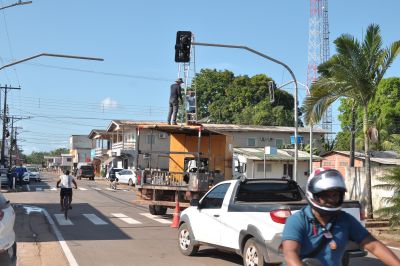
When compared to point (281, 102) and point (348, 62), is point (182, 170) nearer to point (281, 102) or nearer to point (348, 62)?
point (348, 62)

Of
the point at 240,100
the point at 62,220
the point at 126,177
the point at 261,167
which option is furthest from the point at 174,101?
the point at 240,100

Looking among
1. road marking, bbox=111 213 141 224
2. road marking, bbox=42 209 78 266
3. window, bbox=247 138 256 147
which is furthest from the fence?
window, bbox=247 138 256 147

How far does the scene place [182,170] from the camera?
19469 millimetres

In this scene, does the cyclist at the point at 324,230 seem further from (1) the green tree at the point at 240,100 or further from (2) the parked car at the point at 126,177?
(1) the green tree at the point at 240,100

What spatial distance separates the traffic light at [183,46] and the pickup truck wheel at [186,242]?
993 centimetres

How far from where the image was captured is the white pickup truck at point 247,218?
325 inches

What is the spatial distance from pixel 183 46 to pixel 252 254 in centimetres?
1234

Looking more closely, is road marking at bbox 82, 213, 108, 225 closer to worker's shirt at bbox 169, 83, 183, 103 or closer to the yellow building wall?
the yellow building wall

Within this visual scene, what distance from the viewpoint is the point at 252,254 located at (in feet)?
28.0

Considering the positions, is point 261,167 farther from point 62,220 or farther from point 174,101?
point 62,220

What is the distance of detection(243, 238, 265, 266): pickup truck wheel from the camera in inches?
326

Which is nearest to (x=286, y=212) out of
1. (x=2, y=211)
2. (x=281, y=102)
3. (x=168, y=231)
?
(x=2, y=211)

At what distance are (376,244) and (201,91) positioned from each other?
239 feet

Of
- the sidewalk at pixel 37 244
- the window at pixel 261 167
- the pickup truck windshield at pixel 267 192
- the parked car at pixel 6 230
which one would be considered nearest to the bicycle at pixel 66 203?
the sidewalk at pixel 37 244
